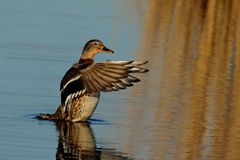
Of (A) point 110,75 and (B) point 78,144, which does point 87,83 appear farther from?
(B) point 78,144

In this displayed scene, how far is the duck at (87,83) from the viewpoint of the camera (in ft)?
35.6

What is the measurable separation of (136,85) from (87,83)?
81.5 inches

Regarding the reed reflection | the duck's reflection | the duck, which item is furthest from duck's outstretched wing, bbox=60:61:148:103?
the reed reflection

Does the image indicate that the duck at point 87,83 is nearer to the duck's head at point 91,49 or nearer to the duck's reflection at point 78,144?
the duck's head at point 91,49

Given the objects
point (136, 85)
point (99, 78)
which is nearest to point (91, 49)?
point (99, 78)

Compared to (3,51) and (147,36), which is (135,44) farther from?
(3,51)

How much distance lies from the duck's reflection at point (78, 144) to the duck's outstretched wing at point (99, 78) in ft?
1.17

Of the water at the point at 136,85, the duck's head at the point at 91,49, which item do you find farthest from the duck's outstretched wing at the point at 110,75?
the duck's head at the point at 91,49

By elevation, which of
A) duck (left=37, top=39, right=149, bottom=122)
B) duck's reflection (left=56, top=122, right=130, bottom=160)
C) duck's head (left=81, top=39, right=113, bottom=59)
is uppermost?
duck's head (left=81, top=39, right=113, bottom=59)

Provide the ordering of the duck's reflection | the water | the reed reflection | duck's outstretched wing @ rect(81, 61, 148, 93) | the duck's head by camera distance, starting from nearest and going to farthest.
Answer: the duck's reflection, the water, the reed reflection, duck's outstretched wing @ rect(81, 61, 148, 93), the duck's head

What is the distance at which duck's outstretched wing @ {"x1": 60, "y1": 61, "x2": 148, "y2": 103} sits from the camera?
10789 mm

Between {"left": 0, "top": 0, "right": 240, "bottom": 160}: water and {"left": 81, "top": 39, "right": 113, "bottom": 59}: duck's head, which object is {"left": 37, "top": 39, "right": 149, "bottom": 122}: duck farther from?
{"left": 0, "top": 0, "right": 240, "bottom": 160}: water

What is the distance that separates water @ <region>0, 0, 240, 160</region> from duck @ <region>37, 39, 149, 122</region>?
15 centimetres

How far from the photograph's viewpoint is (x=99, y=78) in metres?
11.1
